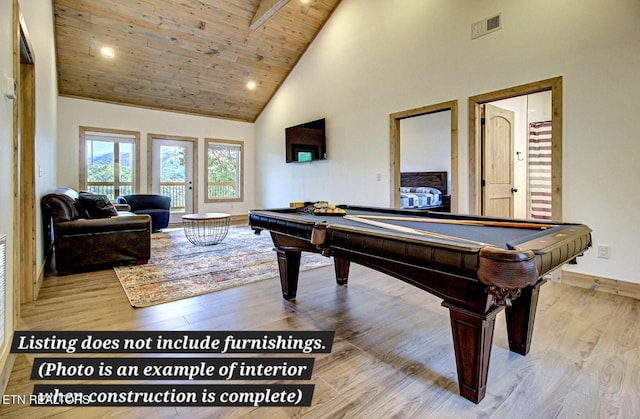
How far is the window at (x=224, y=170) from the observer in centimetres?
773

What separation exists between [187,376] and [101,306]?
4.60ft

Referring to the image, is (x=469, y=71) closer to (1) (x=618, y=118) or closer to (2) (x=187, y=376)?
(1) (x=618, y=118)

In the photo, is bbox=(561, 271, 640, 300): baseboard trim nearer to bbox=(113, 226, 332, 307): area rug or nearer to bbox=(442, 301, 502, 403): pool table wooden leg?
bbox=(442, 301, 502, 403): pool table wooden leg

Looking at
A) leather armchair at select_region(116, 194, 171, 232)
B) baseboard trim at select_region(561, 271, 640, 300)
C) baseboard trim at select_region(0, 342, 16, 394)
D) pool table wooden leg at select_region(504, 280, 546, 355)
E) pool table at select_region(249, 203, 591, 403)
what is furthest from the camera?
leather armchair at select_region(116, 194, 171, 232)

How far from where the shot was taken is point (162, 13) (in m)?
4.85

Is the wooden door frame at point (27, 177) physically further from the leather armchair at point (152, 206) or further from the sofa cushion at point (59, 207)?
the leather armchair at point (152, 206)

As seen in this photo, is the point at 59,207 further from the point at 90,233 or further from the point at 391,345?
the point at 391,345

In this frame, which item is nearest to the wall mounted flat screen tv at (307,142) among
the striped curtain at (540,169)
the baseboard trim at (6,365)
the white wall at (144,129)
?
the white wall at (144,129)

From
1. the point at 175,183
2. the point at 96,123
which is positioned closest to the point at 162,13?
the point at 96,123

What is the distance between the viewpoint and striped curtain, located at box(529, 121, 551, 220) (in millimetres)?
5570

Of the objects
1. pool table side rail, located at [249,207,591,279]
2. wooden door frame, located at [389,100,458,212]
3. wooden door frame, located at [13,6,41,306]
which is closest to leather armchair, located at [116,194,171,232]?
wooden door frame, located at [13,6,41,306]

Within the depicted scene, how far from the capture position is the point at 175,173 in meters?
7.30

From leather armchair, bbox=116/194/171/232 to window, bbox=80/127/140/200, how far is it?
71 centimetres

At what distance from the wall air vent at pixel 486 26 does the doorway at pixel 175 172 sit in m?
6.03
